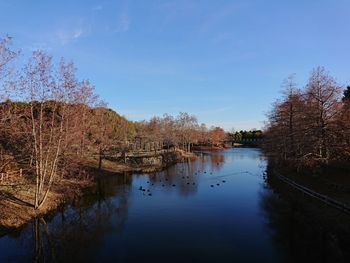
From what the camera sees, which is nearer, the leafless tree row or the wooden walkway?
the wooden walkway

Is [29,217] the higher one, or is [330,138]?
[330,138]

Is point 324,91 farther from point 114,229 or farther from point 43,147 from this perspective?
point 43,147

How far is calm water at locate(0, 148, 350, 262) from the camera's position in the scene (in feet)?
53.7

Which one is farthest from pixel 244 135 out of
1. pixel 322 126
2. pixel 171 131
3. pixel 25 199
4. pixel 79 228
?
pixel 79 228

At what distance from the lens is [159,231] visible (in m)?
20.3

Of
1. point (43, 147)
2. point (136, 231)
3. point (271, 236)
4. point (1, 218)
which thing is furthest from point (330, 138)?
point (1, 218)

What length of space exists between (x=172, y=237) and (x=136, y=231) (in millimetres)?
2448

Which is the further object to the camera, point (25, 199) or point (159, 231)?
point (25, 199)

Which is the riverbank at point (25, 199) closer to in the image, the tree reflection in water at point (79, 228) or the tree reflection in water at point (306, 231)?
the tree reflection in water at point (79, 228)

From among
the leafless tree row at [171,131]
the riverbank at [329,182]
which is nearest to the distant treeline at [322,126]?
the riverbank at [329,182]

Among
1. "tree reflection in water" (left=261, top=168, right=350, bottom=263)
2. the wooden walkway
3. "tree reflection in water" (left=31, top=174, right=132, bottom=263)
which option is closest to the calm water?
"tree reflection in water" (left=31, top=174, right=132, bottom=263)

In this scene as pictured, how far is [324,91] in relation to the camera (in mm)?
30531

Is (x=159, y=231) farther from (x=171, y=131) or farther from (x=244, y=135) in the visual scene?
(x=244, y=135)

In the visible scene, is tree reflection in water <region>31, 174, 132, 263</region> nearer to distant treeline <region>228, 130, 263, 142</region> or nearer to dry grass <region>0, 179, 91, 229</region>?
dry grass <region>0, 179, 91, 229</region>
